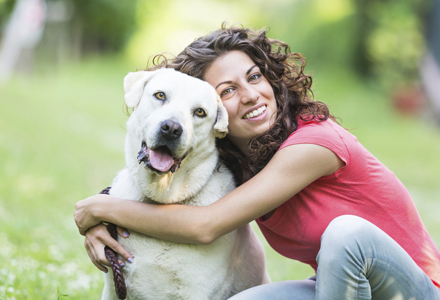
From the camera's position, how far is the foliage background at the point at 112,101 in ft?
12.6

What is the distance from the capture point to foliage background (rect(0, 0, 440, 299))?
3.84m

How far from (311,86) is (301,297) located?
127cm

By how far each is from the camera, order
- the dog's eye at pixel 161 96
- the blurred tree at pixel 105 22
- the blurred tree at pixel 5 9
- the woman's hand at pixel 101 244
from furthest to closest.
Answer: the blurred tree at pixel 105 22 < the blurred tree at pixel 5 9 < the dog's eye at pixel 161 96 < the woman's hand at pixel 101 244

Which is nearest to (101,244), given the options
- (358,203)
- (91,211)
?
(91,211)

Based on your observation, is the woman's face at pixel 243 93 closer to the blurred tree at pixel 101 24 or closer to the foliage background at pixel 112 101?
the foliage background at pixel 112 101

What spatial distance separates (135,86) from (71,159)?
466cm

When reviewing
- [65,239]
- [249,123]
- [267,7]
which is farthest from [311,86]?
[267,7]

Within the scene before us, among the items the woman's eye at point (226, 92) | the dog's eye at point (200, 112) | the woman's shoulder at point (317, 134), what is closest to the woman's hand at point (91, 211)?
the dog's eye at point (200, 112)

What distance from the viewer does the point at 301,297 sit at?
2.36m

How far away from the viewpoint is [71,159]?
667 cm

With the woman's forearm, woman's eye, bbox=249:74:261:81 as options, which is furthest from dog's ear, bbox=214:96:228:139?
the woman's forearm

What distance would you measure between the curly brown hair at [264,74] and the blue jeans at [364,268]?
0.61 m

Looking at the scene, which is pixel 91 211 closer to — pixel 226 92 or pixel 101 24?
pixel 226 92

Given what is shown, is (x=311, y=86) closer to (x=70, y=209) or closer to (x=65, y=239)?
(x=65, y=239)
